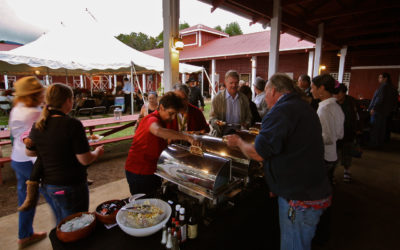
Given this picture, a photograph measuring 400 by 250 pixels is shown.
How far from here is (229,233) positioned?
143 centimetres

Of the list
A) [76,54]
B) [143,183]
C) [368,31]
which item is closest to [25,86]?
[143,183]

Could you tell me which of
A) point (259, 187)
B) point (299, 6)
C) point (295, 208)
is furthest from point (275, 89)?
point (299, 6)

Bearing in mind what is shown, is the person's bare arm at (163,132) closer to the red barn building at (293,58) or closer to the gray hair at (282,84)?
the gray hair at (282,84)

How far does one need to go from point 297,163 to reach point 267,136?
9.7 inches

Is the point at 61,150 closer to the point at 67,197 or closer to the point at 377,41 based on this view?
the point at 67,197

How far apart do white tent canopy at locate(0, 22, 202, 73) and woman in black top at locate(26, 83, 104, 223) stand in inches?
A: 245

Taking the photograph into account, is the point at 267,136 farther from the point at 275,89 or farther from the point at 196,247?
the point at 196,247

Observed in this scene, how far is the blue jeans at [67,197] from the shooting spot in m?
1.60

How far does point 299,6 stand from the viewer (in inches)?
278

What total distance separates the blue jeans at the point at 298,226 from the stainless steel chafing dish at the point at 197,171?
395 mm

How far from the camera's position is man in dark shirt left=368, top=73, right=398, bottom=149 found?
5.60 metres

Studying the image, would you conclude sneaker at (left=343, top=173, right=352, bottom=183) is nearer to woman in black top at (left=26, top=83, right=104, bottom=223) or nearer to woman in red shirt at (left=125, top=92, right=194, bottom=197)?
woman in red shirt at (left=125, top=92, right=194, bottom=197)

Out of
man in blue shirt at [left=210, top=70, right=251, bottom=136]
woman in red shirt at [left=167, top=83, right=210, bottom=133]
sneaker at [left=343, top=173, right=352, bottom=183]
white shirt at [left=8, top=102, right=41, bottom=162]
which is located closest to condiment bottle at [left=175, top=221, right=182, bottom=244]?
woman in red shirt at [left=167, top=83, right=210, bottom=133]

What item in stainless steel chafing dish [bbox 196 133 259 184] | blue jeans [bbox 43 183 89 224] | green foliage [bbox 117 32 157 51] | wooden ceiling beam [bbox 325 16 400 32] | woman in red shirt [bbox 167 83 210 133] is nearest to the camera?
blue jeans [bbox 43 183 89 224]
